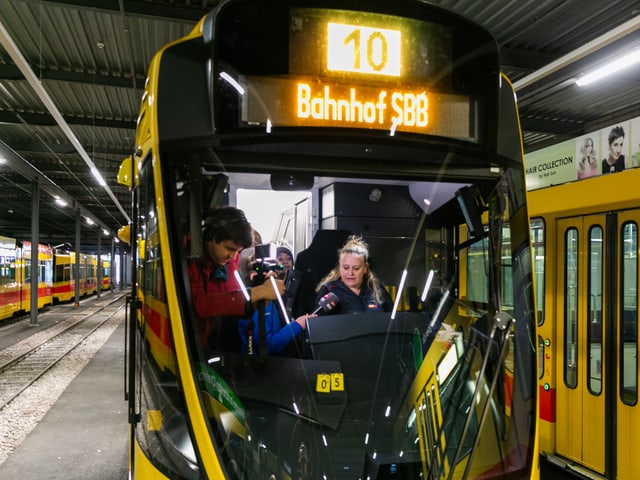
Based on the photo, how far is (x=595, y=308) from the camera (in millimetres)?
4094

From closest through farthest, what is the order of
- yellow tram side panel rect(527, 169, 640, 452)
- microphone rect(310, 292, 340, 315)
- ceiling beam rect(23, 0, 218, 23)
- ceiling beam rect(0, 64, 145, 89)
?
microphone rect(310, 292, 340, 315) → yellow tram side panel rect(527, 169, 640, 452) → ceiling beam rect(23, 0, 218, 23) → ceiling beam rect(0, 64, 145, 89)

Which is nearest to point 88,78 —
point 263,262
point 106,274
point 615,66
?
point 263,262

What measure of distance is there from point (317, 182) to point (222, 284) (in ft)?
2.39

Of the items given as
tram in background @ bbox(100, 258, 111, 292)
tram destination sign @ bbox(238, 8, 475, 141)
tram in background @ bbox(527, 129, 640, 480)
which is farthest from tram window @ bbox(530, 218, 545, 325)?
tram in background @ bbox(100, 258, 111, 292)

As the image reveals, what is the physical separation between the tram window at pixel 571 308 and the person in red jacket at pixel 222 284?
2.81 m

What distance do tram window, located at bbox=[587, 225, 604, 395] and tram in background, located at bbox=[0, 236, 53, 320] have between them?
17737 millimetres

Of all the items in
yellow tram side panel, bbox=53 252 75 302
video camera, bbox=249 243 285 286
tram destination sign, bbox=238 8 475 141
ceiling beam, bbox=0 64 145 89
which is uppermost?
ceiling beam, bbox=0 64 145 89

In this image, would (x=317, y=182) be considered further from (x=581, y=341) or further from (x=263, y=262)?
(x=581, y=341)

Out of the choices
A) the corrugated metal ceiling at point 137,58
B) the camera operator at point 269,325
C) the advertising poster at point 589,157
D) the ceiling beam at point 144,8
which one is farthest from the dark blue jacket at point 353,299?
the ceiling beam at point 144,8

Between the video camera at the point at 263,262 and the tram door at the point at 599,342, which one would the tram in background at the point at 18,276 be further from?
the tram door at the point at 599,342

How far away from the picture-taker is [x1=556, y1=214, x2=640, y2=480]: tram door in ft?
12.4

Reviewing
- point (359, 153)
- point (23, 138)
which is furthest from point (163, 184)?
point (23, 138)

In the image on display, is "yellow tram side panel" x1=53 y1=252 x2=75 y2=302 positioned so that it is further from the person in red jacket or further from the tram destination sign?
the tram destination sign

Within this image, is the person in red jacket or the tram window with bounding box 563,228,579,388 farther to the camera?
the tram window with bounding box 563,228,579,388
